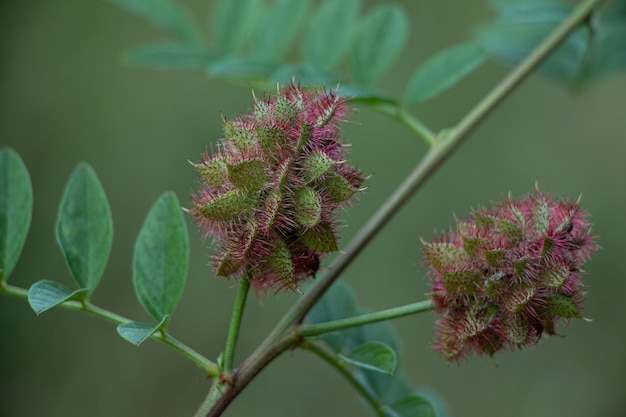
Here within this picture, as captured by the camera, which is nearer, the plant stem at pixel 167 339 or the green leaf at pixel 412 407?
the plant stem at pixel 167 339

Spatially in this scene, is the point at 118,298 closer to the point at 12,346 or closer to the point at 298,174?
the point at 12,346

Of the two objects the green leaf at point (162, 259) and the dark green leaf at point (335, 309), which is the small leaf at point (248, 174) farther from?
the dark green leaf at point (335, 309)

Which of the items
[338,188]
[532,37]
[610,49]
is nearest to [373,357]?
[338,188]

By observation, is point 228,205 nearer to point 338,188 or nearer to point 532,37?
point 338,188

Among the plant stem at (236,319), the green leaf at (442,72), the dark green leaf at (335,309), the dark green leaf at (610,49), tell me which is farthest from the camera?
the dark green leaf at (610,49)

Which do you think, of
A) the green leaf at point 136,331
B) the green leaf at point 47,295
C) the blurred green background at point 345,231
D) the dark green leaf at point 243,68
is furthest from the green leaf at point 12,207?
the blurred green background at point 345,231

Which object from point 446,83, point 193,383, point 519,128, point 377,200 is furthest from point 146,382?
point 446,83
